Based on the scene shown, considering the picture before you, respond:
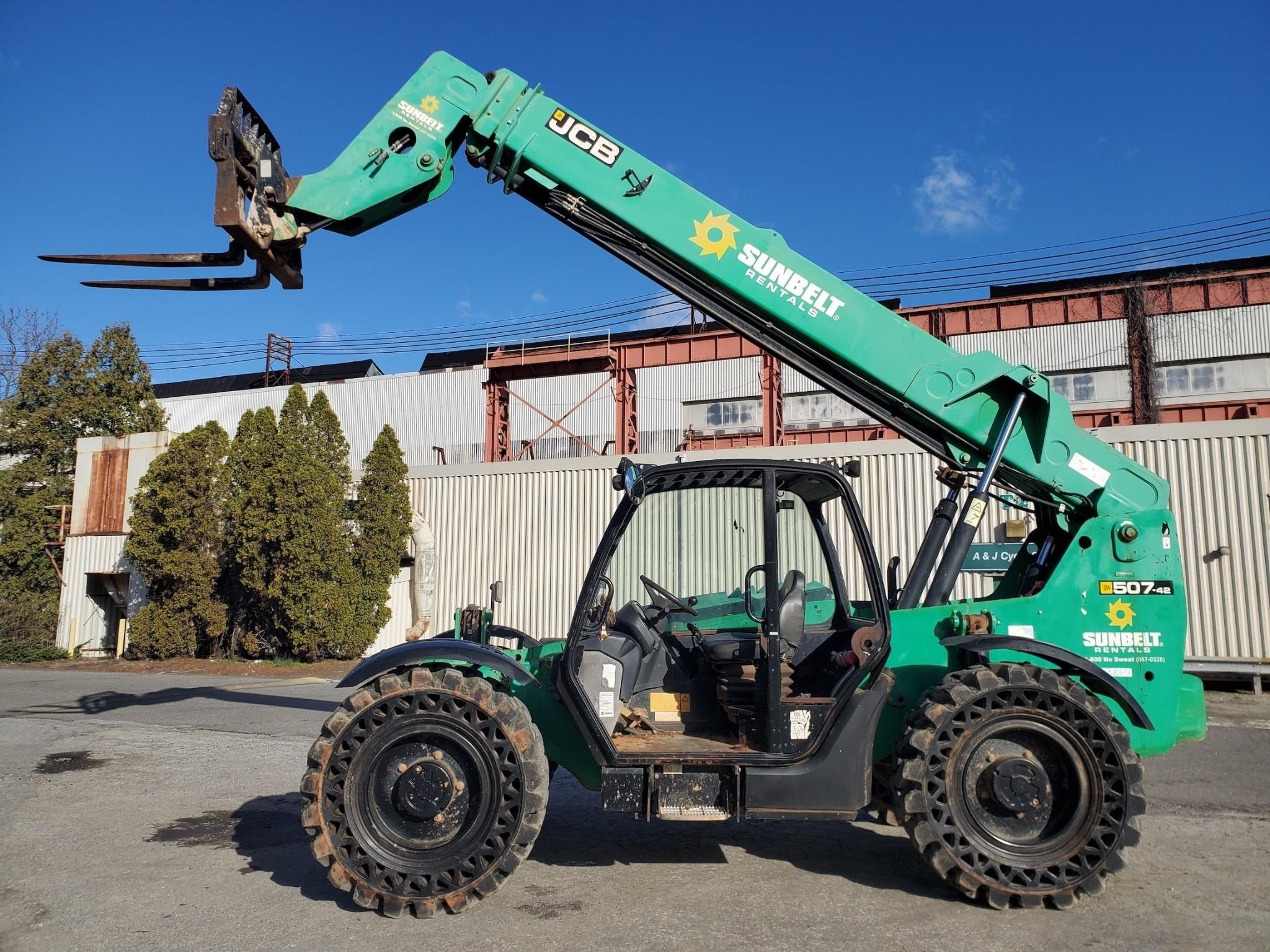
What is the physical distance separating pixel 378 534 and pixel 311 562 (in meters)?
1.64

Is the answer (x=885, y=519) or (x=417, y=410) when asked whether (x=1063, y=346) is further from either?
(x=417, y=410)

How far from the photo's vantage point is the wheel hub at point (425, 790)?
4.55 m

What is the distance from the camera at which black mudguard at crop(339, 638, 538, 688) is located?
481 centimetres

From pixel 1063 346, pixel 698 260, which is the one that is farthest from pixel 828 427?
pixel 698 260

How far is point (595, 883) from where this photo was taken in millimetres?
4848

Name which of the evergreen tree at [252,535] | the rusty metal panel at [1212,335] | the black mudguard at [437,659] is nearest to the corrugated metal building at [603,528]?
the evergreen tree at [252,535]

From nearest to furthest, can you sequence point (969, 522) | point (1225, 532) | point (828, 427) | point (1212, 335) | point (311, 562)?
point (969, 522), point (1225, 532), point (311, 562), point (1212, 335), point (828, 427)

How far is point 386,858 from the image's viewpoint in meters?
4.52

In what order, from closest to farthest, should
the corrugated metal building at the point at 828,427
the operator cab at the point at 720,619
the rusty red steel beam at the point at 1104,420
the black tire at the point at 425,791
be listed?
the black tire at the point at 425,791 → the operator cab at the point at 720,619 → the corrugated metal building at the point at 828,427 → the rusty red steel beam at the point at 1104,420

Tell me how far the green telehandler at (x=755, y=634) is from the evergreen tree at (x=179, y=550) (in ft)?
55.0

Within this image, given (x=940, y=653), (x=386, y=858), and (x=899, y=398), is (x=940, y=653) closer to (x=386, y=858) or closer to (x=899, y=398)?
(x=899, y=398)

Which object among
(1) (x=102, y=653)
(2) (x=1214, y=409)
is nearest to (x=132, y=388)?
(1) (x=102, y=653)

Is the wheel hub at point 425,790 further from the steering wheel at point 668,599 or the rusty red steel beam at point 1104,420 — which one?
the rusty red steel beam at point 1104,420

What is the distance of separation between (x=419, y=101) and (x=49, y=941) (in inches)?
198
